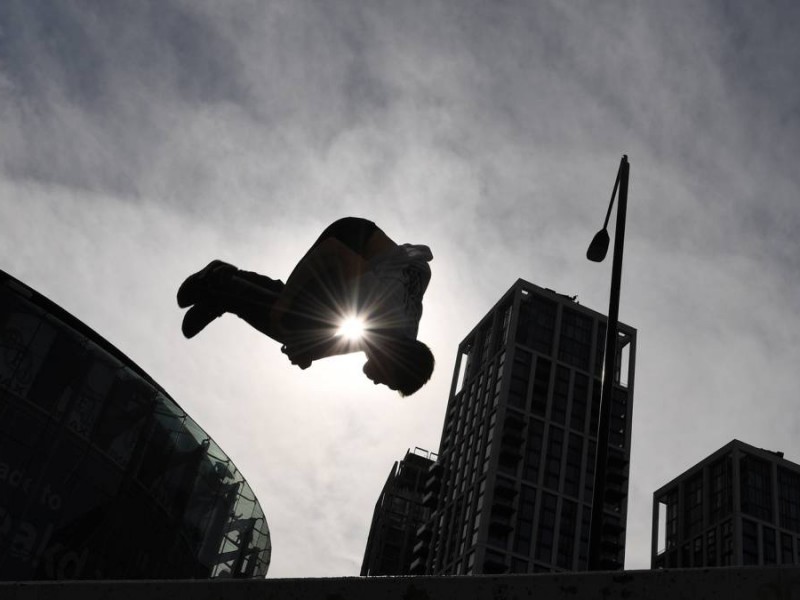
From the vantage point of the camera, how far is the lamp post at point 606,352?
753 centimetres

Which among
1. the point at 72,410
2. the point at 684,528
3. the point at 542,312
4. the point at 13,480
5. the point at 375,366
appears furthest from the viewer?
the point at 684,528

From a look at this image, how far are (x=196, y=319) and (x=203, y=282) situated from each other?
27cm

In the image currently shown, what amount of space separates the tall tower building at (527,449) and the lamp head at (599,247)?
72.5 metres

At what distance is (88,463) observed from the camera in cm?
3297

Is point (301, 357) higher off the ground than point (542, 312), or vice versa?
point (542, 312)

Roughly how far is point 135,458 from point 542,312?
234 ft

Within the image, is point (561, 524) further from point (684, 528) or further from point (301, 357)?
point (301, 357)

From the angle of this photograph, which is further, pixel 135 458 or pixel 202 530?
pixel 202 530

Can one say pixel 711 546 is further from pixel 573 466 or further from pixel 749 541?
pixel 573 466

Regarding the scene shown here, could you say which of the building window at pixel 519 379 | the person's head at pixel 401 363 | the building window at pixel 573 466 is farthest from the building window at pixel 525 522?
the person's head at pixel 401 363

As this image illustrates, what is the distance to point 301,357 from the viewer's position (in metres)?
4.09

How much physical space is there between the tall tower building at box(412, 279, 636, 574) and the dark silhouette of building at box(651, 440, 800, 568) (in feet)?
47.4

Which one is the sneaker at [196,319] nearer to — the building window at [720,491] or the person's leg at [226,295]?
the person's leg at [226,295]

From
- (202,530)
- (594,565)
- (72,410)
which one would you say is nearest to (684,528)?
(202,530)
